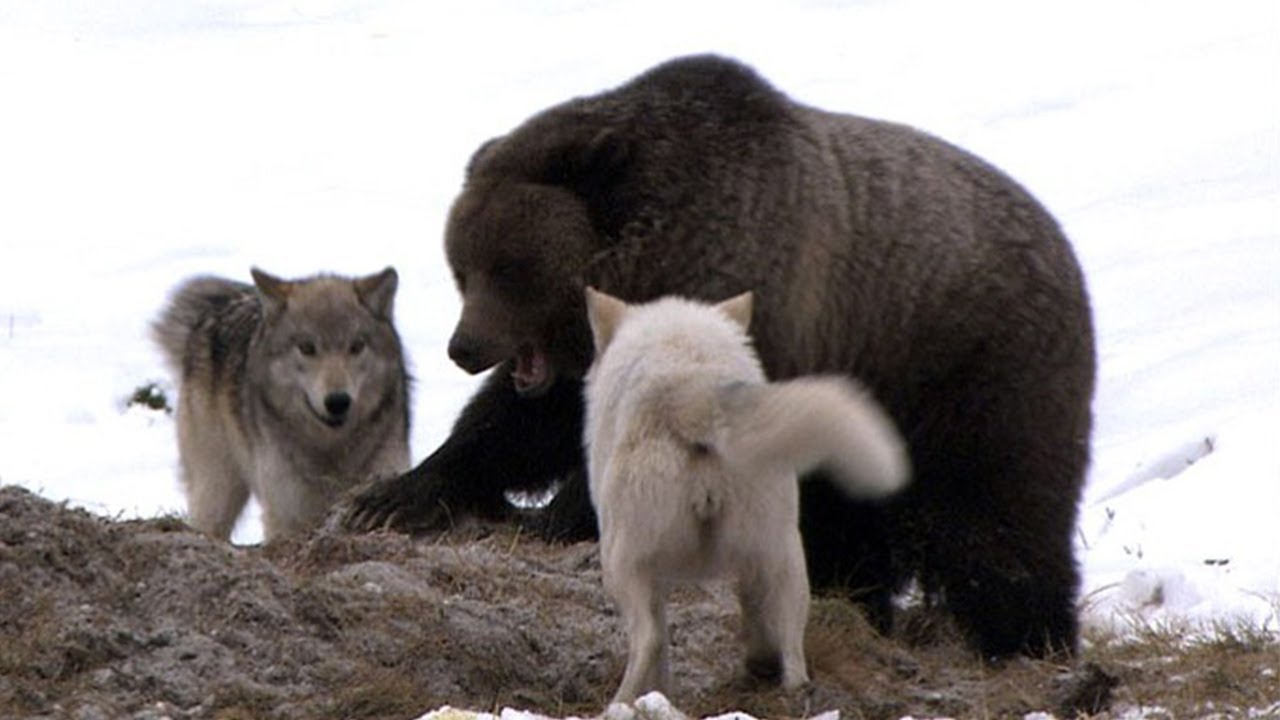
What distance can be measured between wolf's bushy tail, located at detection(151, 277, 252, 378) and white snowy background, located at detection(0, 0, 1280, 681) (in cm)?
69

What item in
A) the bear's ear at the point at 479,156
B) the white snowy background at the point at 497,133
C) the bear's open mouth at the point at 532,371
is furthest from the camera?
the white snowy background at the point at 497,133

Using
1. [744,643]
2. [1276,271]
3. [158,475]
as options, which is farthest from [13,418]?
[744,643]

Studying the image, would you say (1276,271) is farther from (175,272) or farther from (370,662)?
(370,662)

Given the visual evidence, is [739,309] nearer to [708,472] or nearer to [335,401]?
[708,472]

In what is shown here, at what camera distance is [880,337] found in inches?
367

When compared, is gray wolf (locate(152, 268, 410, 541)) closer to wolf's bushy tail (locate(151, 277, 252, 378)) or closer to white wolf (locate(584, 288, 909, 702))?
wolf's bushy tail (locate(151, 277, 252, 378))

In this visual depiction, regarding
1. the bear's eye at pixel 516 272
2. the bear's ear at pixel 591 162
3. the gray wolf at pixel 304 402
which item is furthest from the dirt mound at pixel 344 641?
the gray wolf at pixel 304 402

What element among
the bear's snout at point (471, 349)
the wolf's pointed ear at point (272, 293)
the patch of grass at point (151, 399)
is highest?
the bear's snout at point (471, 349)

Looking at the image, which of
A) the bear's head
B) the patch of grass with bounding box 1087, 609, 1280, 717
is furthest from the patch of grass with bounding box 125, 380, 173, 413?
the patch of grass with bounding box 1087, 609, 1280, 717

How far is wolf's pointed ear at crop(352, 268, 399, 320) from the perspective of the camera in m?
11.4

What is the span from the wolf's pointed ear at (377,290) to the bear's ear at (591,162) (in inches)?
91.2

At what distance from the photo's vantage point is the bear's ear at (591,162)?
9.13 m

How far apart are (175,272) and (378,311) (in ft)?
21.0

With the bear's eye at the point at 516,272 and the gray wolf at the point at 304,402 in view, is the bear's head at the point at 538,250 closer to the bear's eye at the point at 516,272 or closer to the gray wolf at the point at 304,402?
the bear's eye at the point at 516,272
